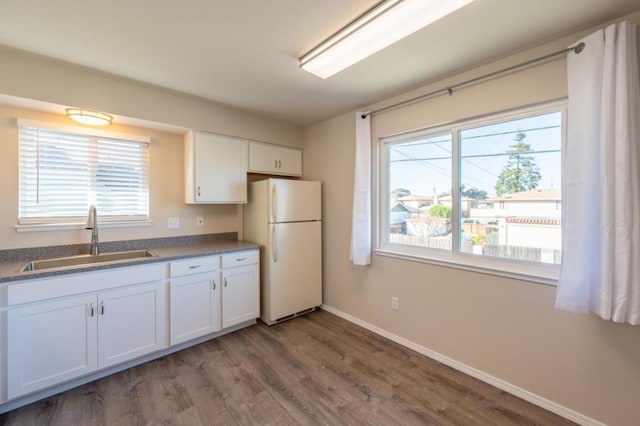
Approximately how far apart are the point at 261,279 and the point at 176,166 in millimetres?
1563

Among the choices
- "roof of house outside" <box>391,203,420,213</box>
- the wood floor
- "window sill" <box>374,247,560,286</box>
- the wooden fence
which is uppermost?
Result: "roof of house outside" <box>391,203,420,213</box>

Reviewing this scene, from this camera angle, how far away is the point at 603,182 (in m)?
1.54

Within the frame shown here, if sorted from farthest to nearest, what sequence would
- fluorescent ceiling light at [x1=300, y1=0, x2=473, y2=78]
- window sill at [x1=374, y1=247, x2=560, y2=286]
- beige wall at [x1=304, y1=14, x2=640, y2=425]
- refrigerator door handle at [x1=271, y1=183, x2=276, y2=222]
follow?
1. refrigerator door handle at [x1=271, y1=183, x2=276, y2=222]
2. window sill at [x1=374, y1=247, x2=560, y2=286]
3. beige wall at [x1=304, y1=14, x2=640, y2=425]
4. fluorescent ceiling light at [x1=300, y1=0, x2=473, y2=78]

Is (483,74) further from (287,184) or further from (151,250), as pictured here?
(151,250)

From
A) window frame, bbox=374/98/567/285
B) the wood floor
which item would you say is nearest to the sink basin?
the wood floor

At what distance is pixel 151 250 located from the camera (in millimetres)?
2738

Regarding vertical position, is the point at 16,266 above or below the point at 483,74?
below

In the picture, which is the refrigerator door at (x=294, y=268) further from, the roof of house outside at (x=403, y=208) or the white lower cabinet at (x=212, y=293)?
the roof of house outside at (x=403, y=208)

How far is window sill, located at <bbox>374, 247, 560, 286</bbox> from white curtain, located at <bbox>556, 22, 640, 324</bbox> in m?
0.21

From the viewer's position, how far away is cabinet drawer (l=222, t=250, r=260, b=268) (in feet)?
9.20

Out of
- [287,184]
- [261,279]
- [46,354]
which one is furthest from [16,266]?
[287,184]

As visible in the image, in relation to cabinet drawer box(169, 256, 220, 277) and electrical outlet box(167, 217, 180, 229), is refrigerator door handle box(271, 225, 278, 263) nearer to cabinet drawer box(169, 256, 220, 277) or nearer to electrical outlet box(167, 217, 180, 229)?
cabinet drawer box(169, 256, 220, 277)

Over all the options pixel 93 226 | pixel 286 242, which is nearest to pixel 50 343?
pixel 93 226

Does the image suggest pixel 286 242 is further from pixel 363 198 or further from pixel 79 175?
pixel 79 175
